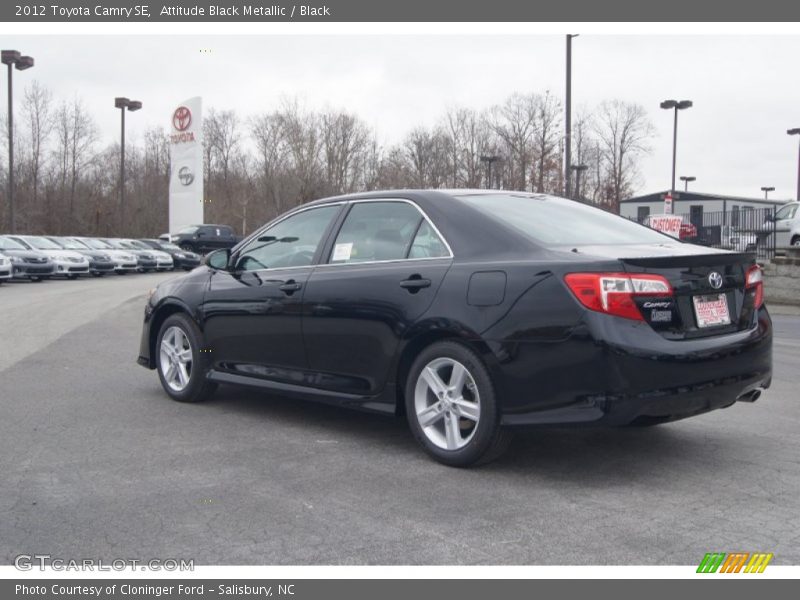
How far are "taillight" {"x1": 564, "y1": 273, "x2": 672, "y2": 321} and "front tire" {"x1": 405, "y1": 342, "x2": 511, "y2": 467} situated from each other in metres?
0.71

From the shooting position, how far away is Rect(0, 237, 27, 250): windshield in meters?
29.5

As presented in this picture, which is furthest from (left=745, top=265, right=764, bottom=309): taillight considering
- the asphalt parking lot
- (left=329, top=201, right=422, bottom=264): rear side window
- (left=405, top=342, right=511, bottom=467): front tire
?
(left=329, top=201, right=422, bottom=264): rear side window

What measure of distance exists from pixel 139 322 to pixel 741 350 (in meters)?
11.6

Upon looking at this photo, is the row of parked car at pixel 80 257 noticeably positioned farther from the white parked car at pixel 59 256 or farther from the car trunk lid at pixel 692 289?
the car trunk lid at pixel 692 289

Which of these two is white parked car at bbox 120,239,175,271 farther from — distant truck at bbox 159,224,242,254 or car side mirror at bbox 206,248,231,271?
car side mirror at bbox 206,248,231,271

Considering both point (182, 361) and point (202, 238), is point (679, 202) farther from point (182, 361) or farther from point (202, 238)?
point (182, 361)

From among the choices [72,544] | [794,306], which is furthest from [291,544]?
[794,306]

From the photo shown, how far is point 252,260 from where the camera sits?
683 centimetres

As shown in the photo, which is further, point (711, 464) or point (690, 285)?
point (711, 464)

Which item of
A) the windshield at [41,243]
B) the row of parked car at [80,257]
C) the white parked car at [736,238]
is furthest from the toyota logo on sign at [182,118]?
the white parked car at [736,238]

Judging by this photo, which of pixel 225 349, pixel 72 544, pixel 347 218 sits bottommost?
pixel 72 544

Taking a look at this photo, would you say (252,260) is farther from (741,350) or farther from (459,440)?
(741,350)

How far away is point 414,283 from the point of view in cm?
536

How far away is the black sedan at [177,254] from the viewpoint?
135ft
